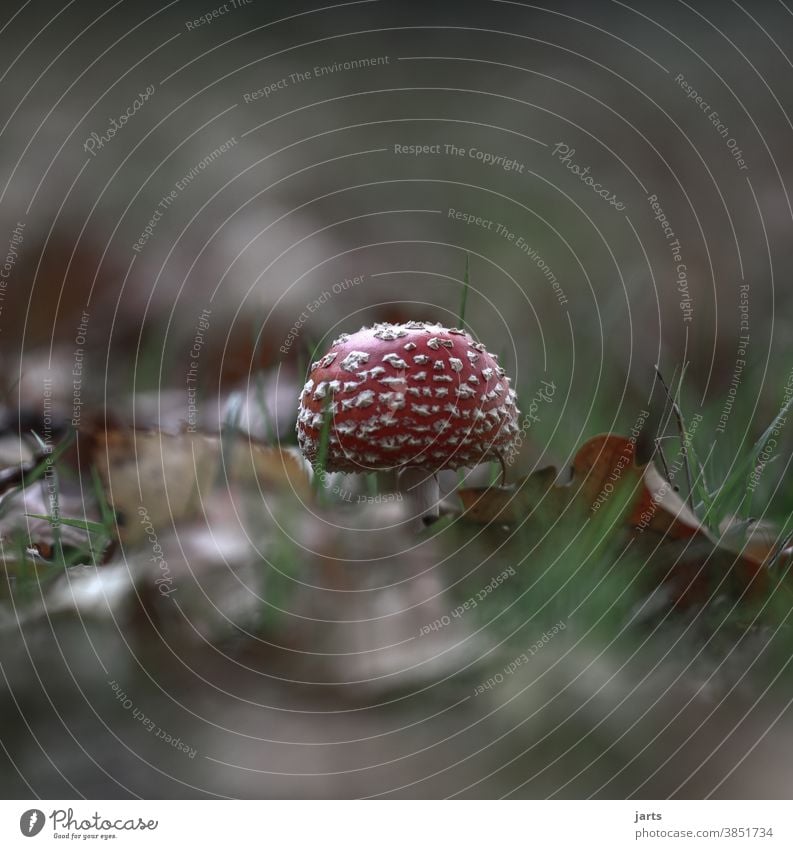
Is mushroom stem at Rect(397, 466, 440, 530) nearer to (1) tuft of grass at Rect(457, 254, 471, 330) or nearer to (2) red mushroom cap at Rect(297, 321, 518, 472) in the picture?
(2) red mushroom cap at Rect(297, 321, 518, 472)

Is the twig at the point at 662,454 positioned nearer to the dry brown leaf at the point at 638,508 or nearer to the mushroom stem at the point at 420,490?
the dry brown leaf at the point at 638,508

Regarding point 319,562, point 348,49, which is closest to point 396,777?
point 319,562

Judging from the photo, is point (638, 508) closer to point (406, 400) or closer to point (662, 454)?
point (662, 454)

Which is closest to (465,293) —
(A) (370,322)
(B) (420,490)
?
(A) (370,322)

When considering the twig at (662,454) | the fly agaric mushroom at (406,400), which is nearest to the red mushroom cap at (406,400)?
the fly agaric mushroom at (406,400)
